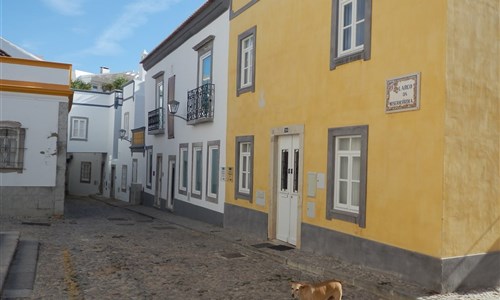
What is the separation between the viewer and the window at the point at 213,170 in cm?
1345

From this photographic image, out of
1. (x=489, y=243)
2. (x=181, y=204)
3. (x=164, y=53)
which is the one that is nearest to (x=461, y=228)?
(x=489, y=243)

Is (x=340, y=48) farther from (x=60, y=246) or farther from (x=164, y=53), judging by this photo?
(x=164, y=53)

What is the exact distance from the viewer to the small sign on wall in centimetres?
642

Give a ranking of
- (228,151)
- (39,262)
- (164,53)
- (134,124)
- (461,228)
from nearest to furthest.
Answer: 1. (461,228)
2. (39,262)
3. (228,151)
4. (164,53)
5. (134,124)

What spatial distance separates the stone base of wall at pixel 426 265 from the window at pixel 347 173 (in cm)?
43

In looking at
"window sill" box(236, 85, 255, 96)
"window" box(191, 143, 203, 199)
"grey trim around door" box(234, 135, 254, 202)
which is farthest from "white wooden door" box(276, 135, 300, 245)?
"window" box(191, 143, 203, 199)

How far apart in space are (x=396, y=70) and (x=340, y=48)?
64.1 inches

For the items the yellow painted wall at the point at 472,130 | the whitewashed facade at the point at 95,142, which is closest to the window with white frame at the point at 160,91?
the whitewashed facade at the point at 95,142

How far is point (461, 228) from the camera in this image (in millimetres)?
6117

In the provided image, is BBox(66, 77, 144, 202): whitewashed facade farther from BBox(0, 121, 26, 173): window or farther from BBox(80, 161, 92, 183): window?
BBox(0, 121, 26, 173): window

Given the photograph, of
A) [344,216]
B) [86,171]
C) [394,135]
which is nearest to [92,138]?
[86,171]

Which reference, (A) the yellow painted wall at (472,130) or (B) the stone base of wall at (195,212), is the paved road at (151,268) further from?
(A) the yellow painted wall at (472,130)

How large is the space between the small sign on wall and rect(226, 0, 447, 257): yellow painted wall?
0.09 m

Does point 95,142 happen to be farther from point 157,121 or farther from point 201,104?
point 201,104
